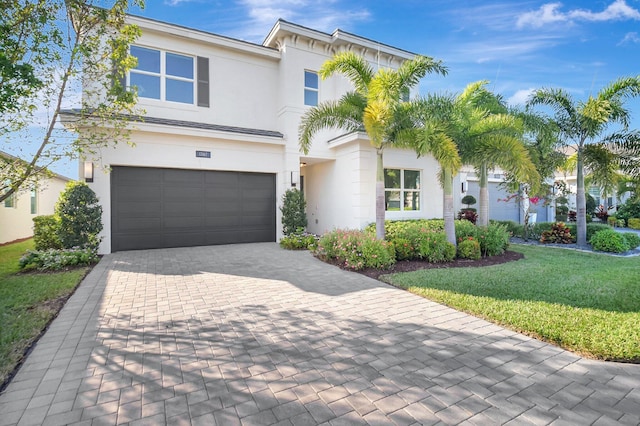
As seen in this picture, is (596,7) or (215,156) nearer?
(596,7)

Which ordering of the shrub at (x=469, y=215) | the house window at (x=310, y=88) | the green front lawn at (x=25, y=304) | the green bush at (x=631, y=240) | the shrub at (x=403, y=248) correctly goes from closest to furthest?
Answer: 1. the green front lawn at (x=25, y=304)
2. the shrub at (x=403, y=248)
3. the green bush at (x=631, y=240)
4. the house window at (x=310, y=88)
5. the shrub at (x=469, y=215)

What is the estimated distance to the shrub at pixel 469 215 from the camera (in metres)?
15.5

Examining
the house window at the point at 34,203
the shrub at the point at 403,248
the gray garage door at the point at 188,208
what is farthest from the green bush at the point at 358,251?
the house window at the point at 34,203

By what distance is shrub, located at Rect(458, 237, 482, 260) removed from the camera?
8938mm

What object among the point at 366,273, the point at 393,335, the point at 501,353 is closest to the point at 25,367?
the point at 393,335

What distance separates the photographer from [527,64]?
11547 mm

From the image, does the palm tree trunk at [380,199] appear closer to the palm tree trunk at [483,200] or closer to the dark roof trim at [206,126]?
the palm tree trunk at [483,200]

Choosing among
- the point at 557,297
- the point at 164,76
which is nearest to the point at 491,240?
the point at 557,297

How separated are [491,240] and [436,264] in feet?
7.96

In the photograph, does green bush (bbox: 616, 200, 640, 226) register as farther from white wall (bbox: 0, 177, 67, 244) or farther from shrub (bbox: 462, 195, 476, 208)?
white wall (bbox: 0, 177, 67, 244)

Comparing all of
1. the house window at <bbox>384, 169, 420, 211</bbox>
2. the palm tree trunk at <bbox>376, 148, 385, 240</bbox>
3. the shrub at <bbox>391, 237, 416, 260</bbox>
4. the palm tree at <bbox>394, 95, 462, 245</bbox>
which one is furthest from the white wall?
the house window at <bbox>384, 169, 420, 211</bbox>

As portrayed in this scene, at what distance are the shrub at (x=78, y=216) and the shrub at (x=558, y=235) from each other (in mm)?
15641

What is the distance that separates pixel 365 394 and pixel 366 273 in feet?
15.3

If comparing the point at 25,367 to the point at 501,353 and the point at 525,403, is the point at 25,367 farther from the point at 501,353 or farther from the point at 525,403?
the point at 501,353
